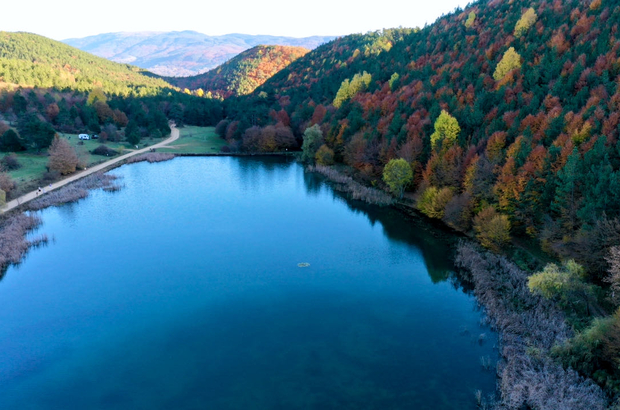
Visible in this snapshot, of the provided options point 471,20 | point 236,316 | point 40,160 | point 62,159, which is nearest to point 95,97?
point 40,160

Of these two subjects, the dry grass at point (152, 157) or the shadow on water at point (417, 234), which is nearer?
the shadow on water at point (417, 234)

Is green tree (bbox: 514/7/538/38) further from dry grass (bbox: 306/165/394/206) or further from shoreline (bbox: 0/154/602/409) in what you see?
shoreline (bbox: 0/154/602/409)

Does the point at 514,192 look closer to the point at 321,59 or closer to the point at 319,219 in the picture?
the point at 319,219

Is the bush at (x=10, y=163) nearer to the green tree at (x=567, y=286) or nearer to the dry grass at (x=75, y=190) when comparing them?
the dry grass at (x=75, y=190)

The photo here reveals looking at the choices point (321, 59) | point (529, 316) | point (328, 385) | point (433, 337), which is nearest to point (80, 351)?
point (328, 385)

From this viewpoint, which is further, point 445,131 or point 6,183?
point 445,131

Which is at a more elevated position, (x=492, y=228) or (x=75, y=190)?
(x=492, y=228)

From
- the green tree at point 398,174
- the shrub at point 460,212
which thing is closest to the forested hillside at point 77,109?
the green tree at point 398,174

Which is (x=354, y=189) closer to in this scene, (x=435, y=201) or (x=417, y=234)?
(x=435, y=201)
